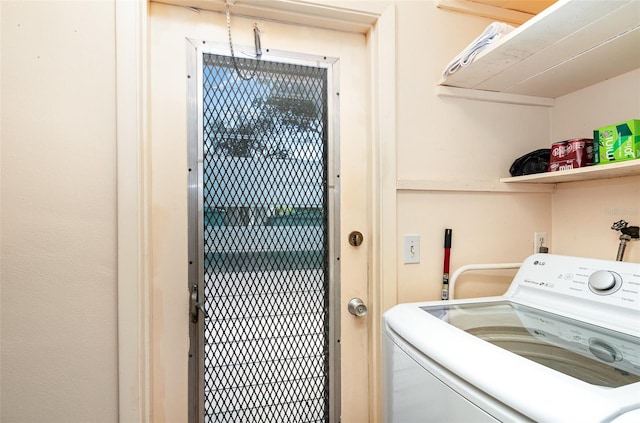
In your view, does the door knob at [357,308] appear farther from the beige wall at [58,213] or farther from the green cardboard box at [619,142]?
the green cardboard box at [619,142]

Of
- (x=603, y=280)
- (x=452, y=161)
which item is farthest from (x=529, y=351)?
(x=452, y=161)

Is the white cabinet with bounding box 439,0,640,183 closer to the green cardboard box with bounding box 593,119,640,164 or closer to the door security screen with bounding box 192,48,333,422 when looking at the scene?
the green cardboard box with bounding box 593,119,640,164

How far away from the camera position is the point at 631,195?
121 centimetres

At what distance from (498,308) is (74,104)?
63.4 inches

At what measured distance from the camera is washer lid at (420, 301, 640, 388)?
2.27 ft

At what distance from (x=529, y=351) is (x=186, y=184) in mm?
1184

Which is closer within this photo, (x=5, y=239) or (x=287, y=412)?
(x=5, y=239)

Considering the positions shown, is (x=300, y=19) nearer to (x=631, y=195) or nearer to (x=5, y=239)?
(x=5, y=239)

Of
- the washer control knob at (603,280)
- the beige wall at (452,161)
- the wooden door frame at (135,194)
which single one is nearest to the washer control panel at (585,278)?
the washer control knob at (603,280)

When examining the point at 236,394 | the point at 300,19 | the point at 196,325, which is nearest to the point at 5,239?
the point at 196,325

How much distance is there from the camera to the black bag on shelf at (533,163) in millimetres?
1334

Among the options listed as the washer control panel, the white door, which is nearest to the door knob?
the white door

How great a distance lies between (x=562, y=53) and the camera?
110 cm

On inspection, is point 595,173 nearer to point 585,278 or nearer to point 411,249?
point 585,278
